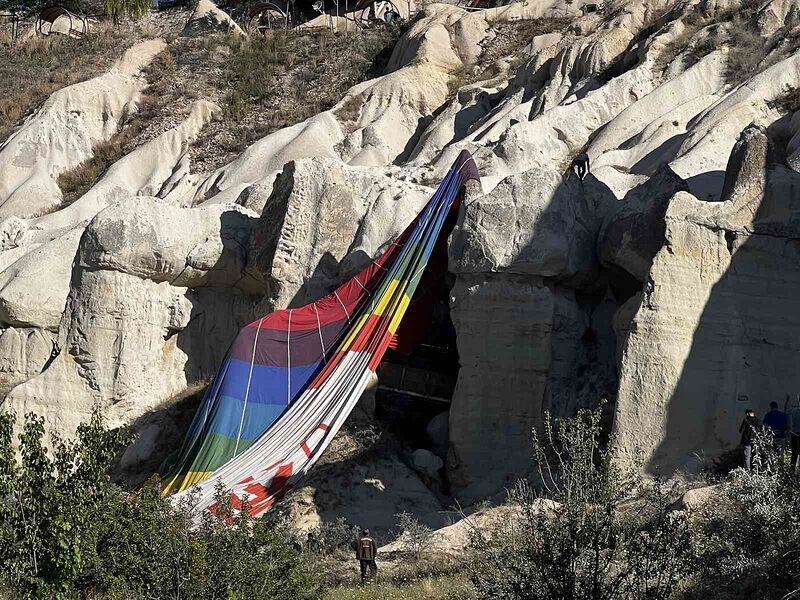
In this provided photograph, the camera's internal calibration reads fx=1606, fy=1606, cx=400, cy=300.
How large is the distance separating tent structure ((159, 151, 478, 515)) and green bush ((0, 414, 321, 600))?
594cm

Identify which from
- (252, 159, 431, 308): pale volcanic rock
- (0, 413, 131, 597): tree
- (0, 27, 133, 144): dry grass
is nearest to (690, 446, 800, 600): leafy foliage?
(0, 413, 131, 597): tree

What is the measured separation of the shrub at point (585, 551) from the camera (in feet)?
43.7

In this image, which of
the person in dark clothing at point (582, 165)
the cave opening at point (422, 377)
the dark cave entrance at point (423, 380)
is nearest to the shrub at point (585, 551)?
the dark cave entrance at point (423, 380)

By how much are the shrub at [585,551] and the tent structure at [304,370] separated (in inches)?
329

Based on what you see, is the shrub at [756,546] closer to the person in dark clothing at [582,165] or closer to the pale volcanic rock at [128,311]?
the person in dark clothing at [582,165]

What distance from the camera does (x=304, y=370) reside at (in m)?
23.1

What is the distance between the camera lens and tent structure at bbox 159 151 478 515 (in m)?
22.1

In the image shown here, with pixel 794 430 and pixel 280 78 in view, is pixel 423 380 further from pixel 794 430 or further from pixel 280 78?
pixel 280 78

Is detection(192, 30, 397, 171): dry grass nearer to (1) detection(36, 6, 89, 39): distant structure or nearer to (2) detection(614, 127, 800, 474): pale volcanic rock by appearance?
(1) detection(36, 6, 89, 39): distant structure

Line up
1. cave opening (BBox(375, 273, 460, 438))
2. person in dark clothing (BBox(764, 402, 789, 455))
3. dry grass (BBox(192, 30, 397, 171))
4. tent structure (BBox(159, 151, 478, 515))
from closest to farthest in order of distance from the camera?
person in dark clothing (BBox(764, 402, 789, 455))
tent structure (BBox(159, 151, 478, 515))
cave opening (BBox(375, 273, 460, 438))
dry grass (BBox(192, 30, 397, 171))

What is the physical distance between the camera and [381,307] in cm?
2328

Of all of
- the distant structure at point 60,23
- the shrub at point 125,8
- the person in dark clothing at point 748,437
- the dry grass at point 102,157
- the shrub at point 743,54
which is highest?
the shrub at point 125,8

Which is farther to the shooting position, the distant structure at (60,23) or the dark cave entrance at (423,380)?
the distant structure at (60,23)

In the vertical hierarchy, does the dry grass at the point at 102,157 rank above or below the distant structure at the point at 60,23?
below
